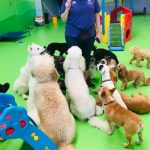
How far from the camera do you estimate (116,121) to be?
2436mm

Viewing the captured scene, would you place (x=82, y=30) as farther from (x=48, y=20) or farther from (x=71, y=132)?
(x=48, y=20)

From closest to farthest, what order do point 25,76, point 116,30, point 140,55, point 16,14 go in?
point 25,76
point 140,55
point 116,30
point 16,14

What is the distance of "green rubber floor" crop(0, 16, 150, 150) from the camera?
2.54 metres

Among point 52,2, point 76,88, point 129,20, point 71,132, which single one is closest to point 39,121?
point 71,132

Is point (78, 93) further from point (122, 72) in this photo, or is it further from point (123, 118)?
point (122, 72)

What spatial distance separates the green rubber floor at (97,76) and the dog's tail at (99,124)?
0.05 m

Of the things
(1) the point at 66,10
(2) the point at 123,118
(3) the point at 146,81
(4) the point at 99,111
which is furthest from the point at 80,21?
(2) the point at 123,118

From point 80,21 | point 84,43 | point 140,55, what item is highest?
point 80,21

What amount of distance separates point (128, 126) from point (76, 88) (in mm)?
864

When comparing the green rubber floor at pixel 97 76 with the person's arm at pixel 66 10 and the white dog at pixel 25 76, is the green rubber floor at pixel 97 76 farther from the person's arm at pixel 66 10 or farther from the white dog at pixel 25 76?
the person's arm at pixel 66 10

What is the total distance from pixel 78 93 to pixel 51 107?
1.59 feet

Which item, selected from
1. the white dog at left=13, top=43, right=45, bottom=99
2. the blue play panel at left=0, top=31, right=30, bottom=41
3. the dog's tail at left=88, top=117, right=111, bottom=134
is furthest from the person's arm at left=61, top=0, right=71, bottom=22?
the blue play panel at left=0, top=31, right=30, bottom=41

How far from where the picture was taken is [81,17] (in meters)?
3.24

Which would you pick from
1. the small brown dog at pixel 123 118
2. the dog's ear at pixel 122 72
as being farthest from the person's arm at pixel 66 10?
the small brown dog at pixel 123 118
